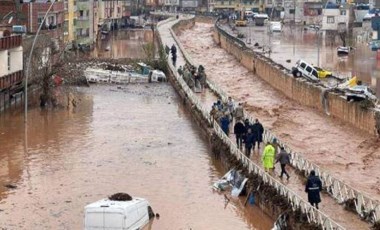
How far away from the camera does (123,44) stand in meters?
104

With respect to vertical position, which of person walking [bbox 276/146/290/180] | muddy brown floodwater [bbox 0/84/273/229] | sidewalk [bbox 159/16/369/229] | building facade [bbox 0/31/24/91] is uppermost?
building facade [bbox 0/31/24/91]

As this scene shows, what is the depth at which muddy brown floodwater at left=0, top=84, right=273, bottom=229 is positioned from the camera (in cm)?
2456

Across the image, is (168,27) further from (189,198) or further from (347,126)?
(189,198)

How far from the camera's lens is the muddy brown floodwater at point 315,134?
2978 cm

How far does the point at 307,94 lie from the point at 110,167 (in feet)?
59.5

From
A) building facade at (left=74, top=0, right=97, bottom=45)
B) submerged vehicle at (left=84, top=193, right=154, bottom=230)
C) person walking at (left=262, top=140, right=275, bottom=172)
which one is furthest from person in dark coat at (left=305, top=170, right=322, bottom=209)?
building facade at (left=74, top=0, right=97, bottom=45)

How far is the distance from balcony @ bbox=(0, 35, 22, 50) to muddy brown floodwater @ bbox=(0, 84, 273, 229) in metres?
3.40

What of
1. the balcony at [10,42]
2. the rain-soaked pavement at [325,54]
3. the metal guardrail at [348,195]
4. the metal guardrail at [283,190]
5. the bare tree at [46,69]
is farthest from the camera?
the rain-soaked pavement at [325,54]

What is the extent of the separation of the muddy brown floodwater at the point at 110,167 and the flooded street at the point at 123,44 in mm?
36194

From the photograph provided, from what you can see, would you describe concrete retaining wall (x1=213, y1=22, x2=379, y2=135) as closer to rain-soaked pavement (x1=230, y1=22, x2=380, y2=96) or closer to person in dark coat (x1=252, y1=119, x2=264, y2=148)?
rain-soaked pavement (x1=230, y1=22, x2=380, y2=96)

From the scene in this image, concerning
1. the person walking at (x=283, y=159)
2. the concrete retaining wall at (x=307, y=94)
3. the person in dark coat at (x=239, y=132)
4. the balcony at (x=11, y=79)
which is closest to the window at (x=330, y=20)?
the concrete retaining wall at (x=307, y=94)

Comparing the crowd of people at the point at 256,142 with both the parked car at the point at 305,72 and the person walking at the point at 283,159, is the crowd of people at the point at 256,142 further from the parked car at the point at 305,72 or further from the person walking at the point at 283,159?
the parked car at the point at 305,72

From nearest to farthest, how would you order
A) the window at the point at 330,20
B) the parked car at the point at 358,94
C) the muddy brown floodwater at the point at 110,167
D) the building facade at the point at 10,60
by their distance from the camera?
the muddy brown floodwater at the point at 110,167, the parked car at the point at 358,94, the building facade at the point at 10,60, the window at the point at 330,20

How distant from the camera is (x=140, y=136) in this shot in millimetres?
37844
